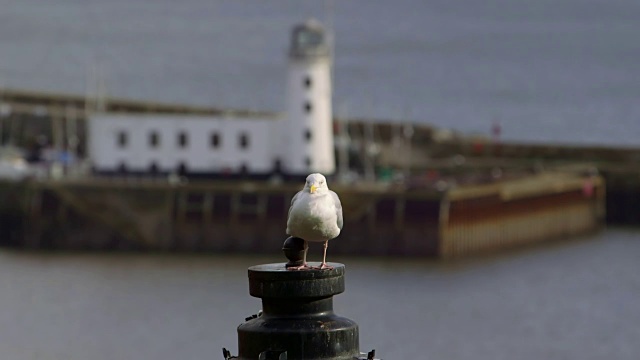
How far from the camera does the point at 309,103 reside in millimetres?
47312

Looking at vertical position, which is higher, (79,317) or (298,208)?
(298,208)

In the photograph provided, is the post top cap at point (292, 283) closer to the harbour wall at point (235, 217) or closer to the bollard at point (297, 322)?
the bollard at point (297, 322)

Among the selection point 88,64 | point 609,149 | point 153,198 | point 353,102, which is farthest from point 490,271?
point 88,64

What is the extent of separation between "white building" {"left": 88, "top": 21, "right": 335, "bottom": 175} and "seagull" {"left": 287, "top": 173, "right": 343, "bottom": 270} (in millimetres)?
42009

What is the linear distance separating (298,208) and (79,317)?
30.0 m

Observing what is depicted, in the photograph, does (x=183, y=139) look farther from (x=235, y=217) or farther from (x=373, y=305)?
(x=373, y=305)

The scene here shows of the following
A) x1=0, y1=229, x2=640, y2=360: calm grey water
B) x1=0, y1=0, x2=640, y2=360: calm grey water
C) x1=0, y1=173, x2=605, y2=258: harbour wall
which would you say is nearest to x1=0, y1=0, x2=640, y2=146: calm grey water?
x1=0, y1=0, x2=640, y2=360: calm grey water

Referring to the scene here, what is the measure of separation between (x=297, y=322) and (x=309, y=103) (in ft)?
138

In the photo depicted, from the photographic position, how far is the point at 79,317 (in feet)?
116

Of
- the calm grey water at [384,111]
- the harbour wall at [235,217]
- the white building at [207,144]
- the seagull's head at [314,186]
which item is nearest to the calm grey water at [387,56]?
the calm grey water at [384,111]

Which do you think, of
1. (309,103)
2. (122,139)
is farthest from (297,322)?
(122,139)

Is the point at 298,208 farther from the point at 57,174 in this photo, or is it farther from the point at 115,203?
the point at 57,174

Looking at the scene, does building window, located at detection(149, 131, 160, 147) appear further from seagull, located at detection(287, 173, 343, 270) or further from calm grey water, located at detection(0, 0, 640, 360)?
seagull, located at detection(287, 173, 343, 270)

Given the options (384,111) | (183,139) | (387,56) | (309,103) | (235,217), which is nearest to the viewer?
(235,217)
